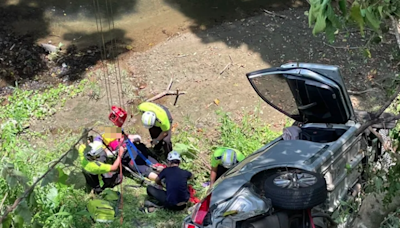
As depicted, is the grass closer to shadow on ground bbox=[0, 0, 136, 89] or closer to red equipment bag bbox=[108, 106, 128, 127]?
shadow on ground bbox=[0, 0, 136, 89]

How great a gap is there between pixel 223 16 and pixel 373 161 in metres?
6.49

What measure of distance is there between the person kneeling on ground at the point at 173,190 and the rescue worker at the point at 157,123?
0.77 meters

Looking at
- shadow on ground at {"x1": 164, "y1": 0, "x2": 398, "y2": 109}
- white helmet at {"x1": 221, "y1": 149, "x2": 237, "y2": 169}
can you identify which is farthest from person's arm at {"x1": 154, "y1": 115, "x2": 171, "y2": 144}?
shadow on ground at {"x1": 164, "y1": 0, "x2": 398, "y2": 109}

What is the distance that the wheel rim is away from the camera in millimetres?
3447

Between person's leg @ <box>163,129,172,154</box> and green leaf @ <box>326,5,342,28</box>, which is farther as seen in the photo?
person's leg @ <box>163,129,172,154</box>

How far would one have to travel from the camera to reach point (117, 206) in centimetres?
555

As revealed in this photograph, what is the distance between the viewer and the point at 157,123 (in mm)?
6246

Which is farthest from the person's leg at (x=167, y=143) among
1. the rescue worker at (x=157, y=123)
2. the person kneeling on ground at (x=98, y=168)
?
the person kneeling on ground at (x=98, y=168)

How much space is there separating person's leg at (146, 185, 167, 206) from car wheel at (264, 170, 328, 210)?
216 centimetres

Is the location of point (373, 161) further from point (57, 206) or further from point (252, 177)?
point (57, 206)

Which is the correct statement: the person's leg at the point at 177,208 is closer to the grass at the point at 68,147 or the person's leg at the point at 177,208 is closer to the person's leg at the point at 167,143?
the grass at the point at 68,147

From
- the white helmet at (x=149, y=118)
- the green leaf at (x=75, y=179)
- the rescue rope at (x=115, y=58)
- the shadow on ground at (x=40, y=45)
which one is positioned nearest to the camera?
the green leaf at (x=75, y=179)

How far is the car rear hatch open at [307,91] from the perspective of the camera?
4.53m

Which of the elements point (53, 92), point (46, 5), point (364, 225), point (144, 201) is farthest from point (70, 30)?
point (364, 225)
